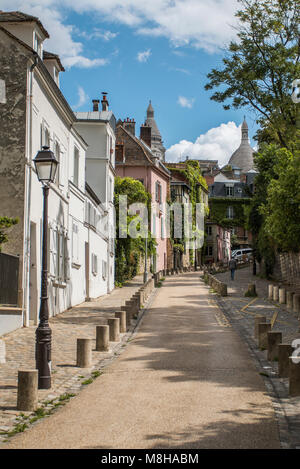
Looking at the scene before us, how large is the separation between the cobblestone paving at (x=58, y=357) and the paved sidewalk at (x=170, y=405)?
0.40 metres

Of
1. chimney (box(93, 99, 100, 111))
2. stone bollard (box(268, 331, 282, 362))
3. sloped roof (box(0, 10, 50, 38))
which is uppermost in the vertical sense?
chimney (box(93, 99, 100, 111))

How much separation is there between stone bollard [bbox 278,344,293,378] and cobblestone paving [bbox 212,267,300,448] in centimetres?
14

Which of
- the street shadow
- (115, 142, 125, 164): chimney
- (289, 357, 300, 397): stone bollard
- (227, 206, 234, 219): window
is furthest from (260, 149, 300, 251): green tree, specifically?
(227, 206, 234, 219): window

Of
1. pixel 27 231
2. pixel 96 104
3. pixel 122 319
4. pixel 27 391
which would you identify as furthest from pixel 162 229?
pixel 27 391

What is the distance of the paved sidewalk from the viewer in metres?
6.57

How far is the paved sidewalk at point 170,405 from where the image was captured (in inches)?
259

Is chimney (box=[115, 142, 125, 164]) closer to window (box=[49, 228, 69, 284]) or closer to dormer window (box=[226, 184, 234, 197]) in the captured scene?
window (box=[49, 228, 69, 284])

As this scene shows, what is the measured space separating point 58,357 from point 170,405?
191 inches

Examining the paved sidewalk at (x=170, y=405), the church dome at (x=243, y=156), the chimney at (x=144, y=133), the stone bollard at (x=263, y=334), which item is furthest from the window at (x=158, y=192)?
the church dome at (x=243, y=156)

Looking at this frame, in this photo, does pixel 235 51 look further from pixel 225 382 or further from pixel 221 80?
pixel 225 382

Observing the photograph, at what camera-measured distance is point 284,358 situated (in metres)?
10.5

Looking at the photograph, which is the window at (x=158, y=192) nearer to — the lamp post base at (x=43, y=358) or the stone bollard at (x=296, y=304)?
the stone bollard at (x=296, y=304)

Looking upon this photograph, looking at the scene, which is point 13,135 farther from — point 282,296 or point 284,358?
point 282,296

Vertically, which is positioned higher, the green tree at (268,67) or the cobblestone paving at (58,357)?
the green tree at (268,67)
